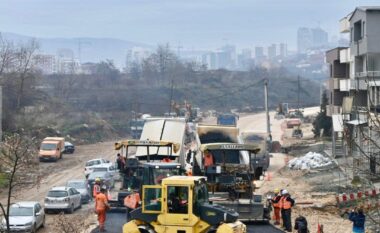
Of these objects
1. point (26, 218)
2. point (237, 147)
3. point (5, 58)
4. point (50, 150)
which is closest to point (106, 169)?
point (26, 218)

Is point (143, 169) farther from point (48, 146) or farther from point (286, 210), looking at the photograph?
point (48, 146)

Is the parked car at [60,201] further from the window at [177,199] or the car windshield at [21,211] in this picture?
the window at [177,199]

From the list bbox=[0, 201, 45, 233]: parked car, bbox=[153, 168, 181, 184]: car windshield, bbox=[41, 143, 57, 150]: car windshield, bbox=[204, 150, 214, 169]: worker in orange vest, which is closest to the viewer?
bbox=[153, 168, 181, 184]: car windshield

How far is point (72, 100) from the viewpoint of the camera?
4700 inches

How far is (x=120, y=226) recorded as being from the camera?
24.2 m

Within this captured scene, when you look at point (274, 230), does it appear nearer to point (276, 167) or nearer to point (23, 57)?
point (276, 167)

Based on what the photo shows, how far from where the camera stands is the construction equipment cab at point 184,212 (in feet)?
62.6

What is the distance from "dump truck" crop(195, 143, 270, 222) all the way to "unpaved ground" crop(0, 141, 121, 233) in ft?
20.2

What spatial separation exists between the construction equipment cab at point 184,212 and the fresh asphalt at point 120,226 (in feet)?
13.4

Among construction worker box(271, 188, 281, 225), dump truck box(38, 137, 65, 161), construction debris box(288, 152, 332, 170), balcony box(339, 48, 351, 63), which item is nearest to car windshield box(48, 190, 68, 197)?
construction worker box(271, 188, 281, 225)

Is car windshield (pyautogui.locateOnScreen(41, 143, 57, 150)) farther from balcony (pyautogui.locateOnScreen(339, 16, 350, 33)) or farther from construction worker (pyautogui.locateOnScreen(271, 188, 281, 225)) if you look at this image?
construction worker (pyautogui.locateOnScreen(271, 188, 281, 225))

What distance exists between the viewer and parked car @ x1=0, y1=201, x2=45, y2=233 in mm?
27281

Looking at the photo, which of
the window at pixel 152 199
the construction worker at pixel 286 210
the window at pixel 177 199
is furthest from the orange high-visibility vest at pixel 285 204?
Answer: the window at pixel 177 199

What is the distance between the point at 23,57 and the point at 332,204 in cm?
6864
